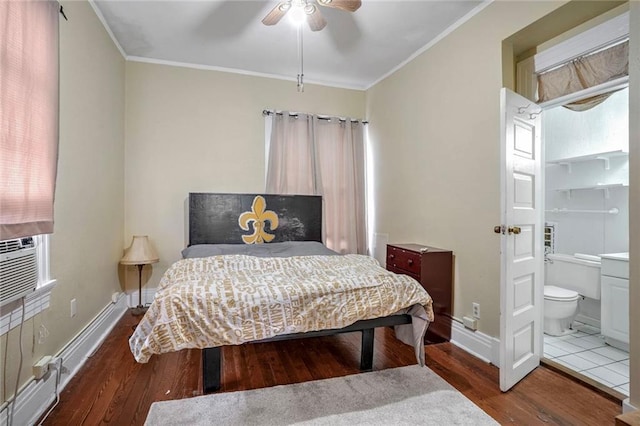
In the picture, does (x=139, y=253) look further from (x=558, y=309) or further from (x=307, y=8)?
(x=558, y=309)

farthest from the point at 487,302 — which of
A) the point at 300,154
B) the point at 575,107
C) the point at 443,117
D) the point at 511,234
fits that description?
the point at 300,154

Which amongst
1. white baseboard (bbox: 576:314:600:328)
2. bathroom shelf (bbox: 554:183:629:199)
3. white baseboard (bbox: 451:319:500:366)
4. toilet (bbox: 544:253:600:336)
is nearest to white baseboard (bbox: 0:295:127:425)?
white baseboard (bbox: 451:319:500:366)

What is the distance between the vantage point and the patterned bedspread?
1.62 meters

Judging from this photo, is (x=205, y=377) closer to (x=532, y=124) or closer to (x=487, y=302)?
(x=487, y=302)

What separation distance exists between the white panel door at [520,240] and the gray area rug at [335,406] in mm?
476

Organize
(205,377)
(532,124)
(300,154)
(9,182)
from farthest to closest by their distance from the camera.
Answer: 1. (300,154)
2. (532,124)
3. (205,377)
4. (9,182)

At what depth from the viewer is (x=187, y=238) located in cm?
371

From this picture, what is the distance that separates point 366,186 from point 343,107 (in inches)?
44.6

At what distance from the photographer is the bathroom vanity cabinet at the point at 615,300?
256 centimetres

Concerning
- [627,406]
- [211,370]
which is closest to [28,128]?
[211,370]

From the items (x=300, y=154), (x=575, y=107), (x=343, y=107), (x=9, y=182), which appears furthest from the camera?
(x=343, y=107)

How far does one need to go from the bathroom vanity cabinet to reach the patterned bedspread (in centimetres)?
186

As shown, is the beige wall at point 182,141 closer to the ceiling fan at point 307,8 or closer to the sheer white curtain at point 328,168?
the sheer white curtain at point 328,168

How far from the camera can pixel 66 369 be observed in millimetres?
2027
